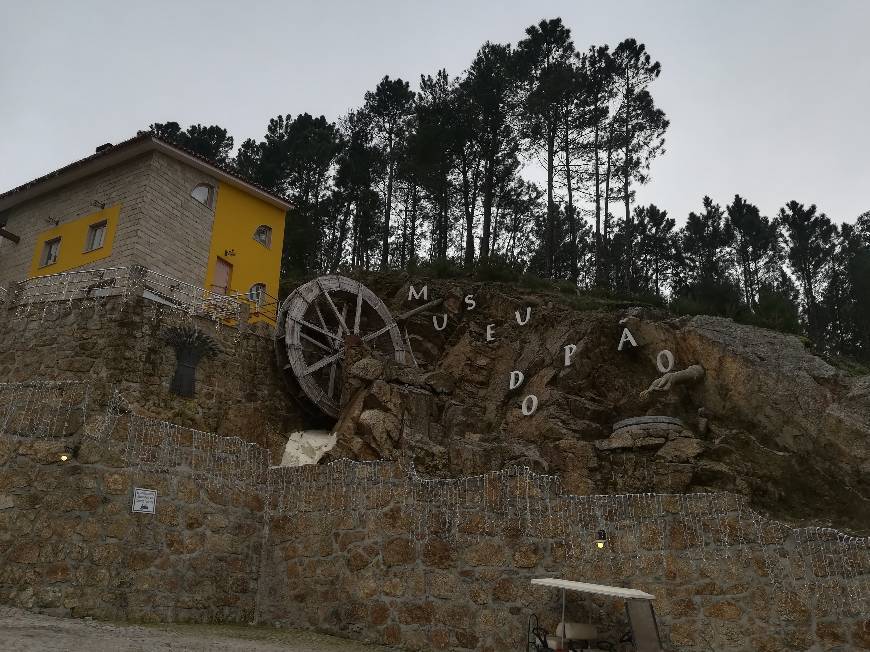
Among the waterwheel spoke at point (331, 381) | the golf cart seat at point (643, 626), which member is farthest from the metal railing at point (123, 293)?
the golf cart seat at point (643, 626)

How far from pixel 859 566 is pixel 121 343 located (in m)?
11.0

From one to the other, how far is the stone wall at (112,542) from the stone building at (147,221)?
666 centimetres

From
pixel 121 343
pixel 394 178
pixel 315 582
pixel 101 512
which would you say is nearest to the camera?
pixel 101 512

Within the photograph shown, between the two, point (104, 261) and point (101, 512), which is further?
point (104, 261)

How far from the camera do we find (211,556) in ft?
32.3

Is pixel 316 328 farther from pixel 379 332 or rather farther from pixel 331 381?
pixel 379 332

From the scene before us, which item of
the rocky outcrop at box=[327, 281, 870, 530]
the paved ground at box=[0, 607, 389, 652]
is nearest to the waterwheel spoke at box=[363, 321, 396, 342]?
the rocky outcrop at box=[327, 281, 870, 530]

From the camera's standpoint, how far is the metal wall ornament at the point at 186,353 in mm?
12148

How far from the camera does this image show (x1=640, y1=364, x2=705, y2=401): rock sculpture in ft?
41.2

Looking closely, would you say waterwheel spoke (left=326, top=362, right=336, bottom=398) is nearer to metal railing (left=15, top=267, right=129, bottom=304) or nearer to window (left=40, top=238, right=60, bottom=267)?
metal railing (left=15, top=267, right=129, bottom=304)

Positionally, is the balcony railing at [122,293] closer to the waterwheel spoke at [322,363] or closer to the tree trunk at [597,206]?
the waterwheel spoke at [322,363]

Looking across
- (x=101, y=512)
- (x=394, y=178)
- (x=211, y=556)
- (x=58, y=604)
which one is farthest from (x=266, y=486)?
(x=394, y=178)

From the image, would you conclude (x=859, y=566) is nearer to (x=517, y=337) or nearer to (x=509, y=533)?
(x=509, y=533)

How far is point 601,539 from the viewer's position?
7973mm
